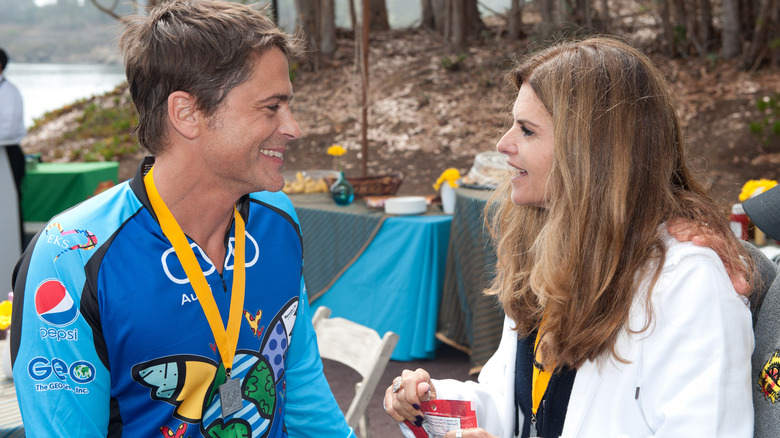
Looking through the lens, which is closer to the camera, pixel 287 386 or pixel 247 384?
pixel 247 384

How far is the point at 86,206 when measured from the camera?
4.59ft

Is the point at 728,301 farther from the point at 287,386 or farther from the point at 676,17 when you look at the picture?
the point at 676,17

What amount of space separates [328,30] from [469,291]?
10.9 m

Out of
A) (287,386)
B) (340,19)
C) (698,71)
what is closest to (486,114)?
(698,71)

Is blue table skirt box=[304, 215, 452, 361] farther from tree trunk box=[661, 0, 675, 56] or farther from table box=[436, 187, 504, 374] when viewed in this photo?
tree trunk box=[661, 0, 675, 56]

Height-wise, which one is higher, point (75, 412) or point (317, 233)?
point (75, 412)

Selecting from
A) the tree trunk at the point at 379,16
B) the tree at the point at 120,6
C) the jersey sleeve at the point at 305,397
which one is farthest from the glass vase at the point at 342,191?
the tree trunk at the point at 379,16

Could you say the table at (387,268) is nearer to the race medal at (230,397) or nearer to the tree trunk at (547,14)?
the race medal at (230,397)

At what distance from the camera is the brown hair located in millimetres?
1380

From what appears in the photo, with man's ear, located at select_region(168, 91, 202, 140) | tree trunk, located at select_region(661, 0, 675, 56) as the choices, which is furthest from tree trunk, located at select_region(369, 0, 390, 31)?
man's ear, located at select_region(168, 91, 202, 140)

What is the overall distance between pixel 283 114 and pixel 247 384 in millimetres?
604

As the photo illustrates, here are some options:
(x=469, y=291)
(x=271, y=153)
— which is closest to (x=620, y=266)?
(x=271, y=153)

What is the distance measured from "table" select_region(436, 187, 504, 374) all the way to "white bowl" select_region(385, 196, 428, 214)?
0.26m

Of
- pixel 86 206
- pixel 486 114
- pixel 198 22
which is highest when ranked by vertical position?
pixel 198 22
